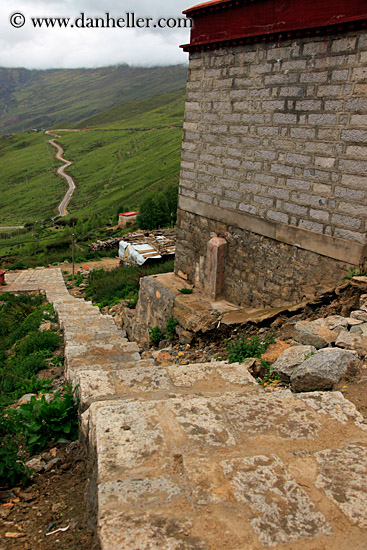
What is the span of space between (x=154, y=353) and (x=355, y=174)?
4.43 meters

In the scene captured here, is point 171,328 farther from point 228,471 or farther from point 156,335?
point 228,471

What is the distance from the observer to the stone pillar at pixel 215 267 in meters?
8.27

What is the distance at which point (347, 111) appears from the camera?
5848 millimetres

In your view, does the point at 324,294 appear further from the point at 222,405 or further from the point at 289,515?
the point at 289,515

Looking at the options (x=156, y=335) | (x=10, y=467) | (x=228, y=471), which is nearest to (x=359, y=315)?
(x=228, y=471)

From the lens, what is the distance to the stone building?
5.90 m

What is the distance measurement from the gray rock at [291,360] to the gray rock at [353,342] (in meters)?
0.31

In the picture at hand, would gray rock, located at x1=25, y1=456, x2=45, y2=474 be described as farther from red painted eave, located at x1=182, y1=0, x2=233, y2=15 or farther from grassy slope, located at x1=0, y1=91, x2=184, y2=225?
grassy slope, located at x1=0, y1=91, x2=184, y2=225

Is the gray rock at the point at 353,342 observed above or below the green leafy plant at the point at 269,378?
above

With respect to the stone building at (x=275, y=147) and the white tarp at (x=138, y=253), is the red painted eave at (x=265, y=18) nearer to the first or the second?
the stone building at (x=275, y=147)

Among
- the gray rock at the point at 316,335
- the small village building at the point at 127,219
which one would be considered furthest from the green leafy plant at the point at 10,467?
the small village building at the point at 127,219

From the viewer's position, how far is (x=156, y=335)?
8.98m

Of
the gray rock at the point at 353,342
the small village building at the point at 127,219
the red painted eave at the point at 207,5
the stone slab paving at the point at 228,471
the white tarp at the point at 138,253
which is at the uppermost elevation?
the red painted eave at the point at 207,5

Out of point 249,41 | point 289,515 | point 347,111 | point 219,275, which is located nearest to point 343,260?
point 347,111
